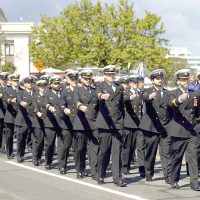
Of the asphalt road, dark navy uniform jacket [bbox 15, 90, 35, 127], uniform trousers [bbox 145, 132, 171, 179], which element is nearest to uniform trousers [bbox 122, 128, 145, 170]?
the asphalt road

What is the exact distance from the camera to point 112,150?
10.0m

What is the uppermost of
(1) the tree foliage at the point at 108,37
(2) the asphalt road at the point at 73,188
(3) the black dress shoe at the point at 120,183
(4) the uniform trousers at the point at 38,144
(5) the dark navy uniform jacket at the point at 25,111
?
(1) the tree foliage at the point at 108,37

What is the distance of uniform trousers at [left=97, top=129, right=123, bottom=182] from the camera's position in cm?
990

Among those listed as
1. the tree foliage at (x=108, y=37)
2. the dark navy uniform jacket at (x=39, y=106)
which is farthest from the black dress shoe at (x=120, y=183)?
the tree foliage at (x=108, y=37)

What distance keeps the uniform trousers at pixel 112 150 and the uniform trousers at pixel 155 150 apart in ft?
2.43

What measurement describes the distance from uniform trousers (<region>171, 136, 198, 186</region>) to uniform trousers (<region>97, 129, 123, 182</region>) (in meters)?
0.94

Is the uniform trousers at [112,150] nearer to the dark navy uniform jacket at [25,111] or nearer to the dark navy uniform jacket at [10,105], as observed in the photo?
the dark navy uniform jacket at [25,111]

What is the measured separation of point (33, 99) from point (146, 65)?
2909 centimetres

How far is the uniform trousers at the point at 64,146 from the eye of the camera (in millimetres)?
11406

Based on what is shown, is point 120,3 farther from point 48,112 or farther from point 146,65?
point 48,112

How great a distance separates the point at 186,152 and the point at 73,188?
1.98 metres

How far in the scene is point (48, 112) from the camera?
12.0m

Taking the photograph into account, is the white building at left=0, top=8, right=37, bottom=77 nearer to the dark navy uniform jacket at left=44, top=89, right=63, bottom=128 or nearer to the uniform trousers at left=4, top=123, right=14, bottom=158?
the uniform trousers at left=4, top=123, right=14, bottom=158

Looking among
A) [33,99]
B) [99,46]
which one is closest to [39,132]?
[33,99]
